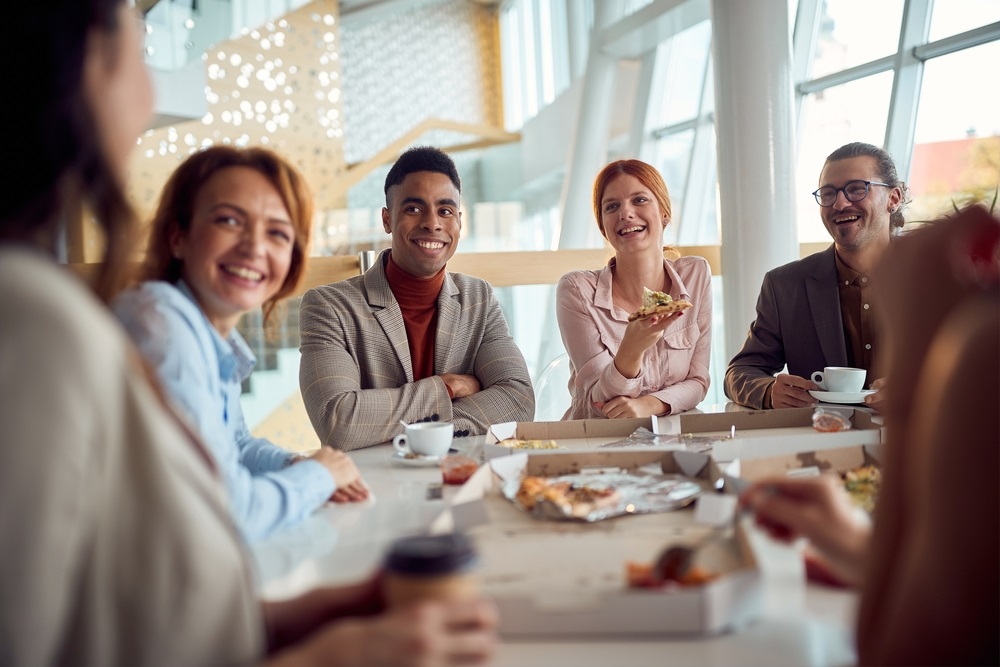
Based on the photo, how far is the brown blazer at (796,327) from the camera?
2684mm

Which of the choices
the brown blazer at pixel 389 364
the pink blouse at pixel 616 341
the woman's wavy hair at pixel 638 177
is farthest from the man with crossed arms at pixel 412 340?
the woman's wavy hair at pixel 638 177

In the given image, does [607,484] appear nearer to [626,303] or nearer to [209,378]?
[209,378]

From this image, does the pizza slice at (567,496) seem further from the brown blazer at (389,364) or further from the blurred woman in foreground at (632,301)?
the blurred woman in foreground at (632,301)

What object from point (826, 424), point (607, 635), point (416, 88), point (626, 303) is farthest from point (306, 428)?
point (416, 88)

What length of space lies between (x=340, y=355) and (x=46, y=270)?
1705 millimetres

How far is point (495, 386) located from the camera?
2.40 meters

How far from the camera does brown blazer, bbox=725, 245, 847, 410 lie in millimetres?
2684

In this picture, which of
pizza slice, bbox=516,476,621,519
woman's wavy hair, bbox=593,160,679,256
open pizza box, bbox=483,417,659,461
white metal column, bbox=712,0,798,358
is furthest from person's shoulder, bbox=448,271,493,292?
white metal column, bbox=712,0,798,358

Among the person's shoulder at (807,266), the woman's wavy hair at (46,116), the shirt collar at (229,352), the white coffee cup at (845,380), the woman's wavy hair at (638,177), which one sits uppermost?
the woman's wavy hair at (638,177)

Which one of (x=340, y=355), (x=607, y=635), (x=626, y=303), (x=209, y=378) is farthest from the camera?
(x=626, y=303)

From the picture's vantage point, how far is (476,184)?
11.6m

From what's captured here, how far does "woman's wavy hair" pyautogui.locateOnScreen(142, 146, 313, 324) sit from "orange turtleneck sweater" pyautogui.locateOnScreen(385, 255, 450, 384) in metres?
1.03

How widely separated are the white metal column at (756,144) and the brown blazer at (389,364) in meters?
1.77

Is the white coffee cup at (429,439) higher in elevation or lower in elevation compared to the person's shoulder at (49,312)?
lower
